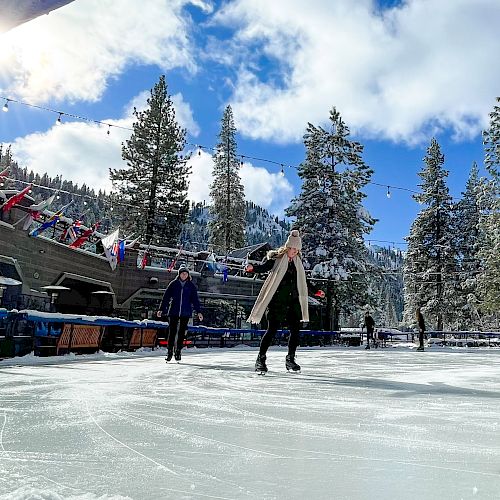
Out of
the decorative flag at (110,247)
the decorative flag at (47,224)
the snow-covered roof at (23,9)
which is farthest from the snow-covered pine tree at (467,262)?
the snow-covered roof at (23,9)

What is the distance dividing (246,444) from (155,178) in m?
31.8

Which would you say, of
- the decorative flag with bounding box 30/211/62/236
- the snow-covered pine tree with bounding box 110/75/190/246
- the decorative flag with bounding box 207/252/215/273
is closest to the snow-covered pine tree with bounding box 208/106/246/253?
the snow-covered pine tree with bounding box 110/75/190/246

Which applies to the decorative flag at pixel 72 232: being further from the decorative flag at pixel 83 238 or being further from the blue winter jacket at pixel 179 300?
the blue winter jacket at pixel 179 300

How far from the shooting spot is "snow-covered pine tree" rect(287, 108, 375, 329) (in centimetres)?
2961

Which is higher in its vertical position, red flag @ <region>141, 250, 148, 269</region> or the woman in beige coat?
red flag @ <region>141, 250, 148, 269</region>

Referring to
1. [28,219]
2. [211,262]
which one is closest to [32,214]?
[28,219]

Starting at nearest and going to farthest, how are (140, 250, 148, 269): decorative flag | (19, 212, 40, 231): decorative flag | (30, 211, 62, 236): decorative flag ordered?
(19, 212, 40, 231): decorative flag → (30, 211, 62, 236): decorative flag → (140, 250, 148, 269): decorative flag

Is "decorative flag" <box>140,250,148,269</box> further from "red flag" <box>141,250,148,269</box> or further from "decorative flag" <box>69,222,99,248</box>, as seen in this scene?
"decorative flag" <box>69,222,99,248</box>

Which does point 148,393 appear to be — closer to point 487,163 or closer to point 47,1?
point 47,1

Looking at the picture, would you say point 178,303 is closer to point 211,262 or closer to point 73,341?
point 73,341

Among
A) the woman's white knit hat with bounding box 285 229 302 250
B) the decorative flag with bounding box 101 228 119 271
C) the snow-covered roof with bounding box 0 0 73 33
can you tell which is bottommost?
the woman's white knit hat with bounding box 285 229 302 250

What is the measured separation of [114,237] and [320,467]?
20.0 metres

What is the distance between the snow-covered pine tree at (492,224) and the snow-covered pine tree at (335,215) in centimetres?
684

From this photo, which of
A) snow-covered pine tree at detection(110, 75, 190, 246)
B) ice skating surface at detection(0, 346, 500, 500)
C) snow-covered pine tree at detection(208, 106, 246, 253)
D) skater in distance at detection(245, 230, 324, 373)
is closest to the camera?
ice skating surface at detection(0, 346, 500, 500)
